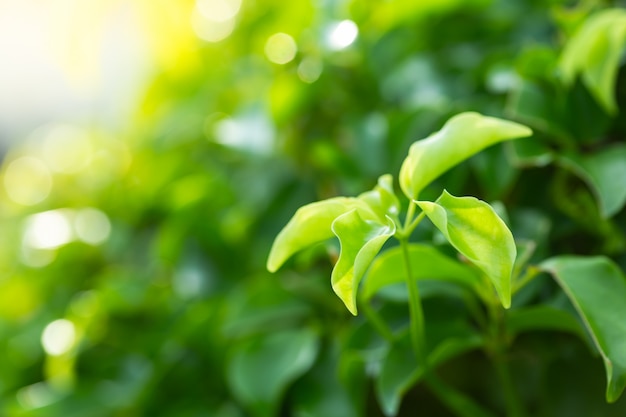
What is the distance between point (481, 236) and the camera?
11.5 inches

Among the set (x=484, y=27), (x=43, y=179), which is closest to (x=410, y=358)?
(x=484, y=27)

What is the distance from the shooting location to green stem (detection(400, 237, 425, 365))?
1.11ft

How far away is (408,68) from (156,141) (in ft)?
1.01

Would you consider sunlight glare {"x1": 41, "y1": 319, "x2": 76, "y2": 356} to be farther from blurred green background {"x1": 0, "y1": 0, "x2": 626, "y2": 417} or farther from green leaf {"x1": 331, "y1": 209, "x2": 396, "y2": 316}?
green leaf {"x1": 331, "y1": 209, "x2": 396, "y2": 316}

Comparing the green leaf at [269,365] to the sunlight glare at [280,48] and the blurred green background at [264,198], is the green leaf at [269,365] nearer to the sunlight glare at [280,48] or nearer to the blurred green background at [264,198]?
the blurred green background at [264,198]

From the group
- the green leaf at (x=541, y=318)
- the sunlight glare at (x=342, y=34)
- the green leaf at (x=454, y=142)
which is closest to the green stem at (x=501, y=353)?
the green leaf at (x=541, y=318)

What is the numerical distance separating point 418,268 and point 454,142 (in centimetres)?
8

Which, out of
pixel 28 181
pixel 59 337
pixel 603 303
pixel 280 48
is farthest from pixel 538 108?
pixel 28 181

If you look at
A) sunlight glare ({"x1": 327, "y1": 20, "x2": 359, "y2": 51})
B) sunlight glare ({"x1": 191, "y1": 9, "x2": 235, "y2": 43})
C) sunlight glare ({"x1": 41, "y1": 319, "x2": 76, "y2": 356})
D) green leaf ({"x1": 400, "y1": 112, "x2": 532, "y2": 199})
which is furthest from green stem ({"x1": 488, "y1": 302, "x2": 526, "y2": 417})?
sunlight glare ({"x1": 191, "y1": 9, "x2": 235, "y2": 43})

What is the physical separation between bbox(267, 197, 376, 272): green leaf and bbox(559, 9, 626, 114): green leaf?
0.60 ft

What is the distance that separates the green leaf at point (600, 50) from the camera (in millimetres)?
411

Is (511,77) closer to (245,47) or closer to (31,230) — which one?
(245,47)

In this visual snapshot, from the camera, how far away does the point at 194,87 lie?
83cm

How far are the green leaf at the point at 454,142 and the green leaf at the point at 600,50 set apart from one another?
0.38 ft
